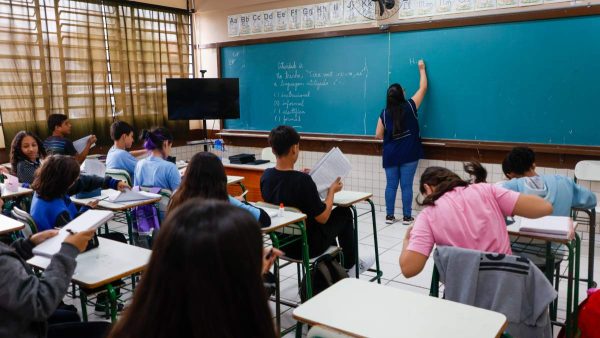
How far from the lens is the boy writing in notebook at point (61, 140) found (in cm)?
504

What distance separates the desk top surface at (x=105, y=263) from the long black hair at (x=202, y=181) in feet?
1.03

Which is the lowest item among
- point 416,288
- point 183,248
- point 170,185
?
point 416,288

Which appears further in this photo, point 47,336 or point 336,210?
point 336,210

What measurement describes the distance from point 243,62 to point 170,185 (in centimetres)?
336

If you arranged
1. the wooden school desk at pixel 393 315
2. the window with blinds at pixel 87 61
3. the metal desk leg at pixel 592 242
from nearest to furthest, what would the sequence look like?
the wooden school desk at pixel 393 315, the metal desk leg at pixel 592 242, the window with blinds at pixel 87 61

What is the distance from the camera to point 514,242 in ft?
9.72

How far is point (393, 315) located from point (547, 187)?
1.91 m

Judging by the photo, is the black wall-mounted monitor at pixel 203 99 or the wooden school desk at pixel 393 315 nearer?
the wooden school desk at pixel 393 315

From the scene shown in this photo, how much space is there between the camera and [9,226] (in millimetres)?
2697

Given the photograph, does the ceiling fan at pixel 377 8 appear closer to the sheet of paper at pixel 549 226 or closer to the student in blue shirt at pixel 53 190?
the sheet of paper at pixel 549 226

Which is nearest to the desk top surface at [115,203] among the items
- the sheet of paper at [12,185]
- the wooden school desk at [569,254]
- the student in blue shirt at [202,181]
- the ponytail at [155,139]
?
the ponytail at [155,139]

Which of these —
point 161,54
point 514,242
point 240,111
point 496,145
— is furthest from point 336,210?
point 161,54

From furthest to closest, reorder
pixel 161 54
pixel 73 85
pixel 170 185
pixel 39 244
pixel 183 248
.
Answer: pixel 161 54 → pixel 73 85 → pixel 170 185 → pixel 39 244 → pixel 183 248

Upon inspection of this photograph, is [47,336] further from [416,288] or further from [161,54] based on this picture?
[161,54]
